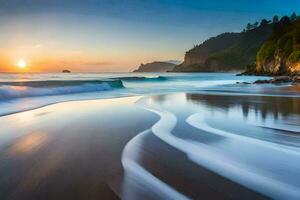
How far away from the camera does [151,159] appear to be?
4746 millimetres

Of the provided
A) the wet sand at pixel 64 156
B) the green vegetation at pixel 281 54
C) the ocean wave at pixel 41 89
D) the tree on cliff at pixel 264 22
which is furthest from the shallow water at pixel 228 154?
the tree on cliff at pixel 264 22

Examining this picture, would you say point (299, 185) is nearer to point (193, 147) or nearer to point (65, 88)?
point (193, 147)

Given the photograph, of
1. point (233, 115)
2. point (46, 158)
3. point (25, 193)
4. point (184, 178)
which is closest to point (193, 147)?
point (184, 178)

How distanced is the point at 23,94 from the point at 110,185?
1617 cm

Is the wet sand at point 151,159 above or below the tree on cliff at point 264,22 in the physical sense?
below

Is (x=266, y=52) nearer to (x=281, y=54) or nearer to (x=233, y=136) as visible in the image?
(x=281, y=54)

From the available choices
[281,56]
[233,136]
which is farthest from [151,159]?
[281,56]

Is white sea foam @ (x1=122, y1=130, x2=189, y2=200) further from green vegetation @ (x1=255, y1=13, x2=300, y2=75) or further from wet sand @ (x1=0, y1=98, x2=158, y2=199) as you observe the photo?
green vegetation @ (x1=255, y1=13, x2=300, y2=75)

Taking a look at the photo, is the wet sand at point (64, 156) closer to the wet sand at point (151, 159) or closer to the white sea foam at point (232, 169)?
the wet sand at point (151, 159)

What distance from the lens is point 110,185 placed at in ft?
12.1

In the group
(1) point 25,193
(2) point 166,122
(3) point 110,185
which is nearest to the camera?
(1) point 25,193

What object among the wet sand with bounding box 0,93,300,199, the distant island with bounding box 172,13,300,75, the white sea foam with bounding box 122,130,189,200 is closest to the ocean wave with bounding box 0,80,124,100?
the wet sand with bounding box 0,93,300,199

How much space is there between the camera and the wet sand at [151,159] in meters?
3.52

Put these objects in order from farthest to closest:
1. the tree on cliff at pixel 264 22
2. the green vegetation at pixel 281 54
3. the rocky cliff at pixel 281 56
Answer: the tree on cliff at pixel 264 22 < the green vegetation at pixel 281 54 < the rocky cliff at pixel 281 56
